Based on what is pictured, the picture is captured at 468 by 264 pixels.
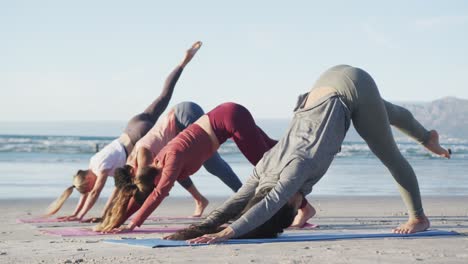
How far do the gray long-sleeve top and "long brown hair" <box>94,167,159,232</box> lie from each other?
1122mm

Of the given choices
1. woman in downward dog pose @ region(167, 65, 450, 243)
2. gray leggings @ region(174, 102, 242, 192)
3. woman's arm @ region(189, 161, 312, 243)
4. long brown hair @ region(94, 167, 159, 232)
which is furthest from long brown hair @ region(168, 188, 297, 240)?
gray leggings @ region(174, 102, 242, 192)

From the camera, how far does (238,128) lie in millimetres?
7828

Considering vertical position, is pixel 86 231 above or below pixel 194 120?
below

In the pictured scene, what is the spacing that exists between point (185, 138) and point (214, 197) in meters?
6.47

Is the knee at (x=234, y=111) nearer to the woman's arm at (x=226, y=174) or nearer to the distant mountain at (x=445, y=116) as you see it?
the woman's arm at (x=226, y=174)

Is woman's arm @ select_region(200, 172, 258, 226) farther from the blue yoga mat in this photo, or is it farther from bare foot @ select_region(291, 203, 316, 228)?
bare foot @ select_region(291, 203, 316, 228)

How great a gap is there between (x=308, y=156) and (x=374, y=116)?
2.07 ft

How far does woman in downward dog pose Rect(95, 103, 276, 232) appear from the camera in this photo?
24.7ft

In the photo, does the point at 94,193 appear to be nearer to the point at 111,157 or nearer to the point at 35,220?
the point at 111,157

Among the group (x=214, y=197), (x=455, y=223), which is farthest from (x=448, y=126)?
(x=455, y=223)

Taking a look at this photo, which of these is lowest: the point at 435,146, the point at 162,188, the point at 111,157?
the point at 111,157

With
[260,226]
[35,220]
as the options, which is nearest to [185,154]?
[260,226]

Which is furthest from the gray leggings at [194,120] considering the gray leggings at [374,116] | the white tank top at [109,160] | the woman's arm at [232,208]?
the woman's arm at [232,208]

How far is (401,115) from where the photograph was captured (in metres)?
7.03
